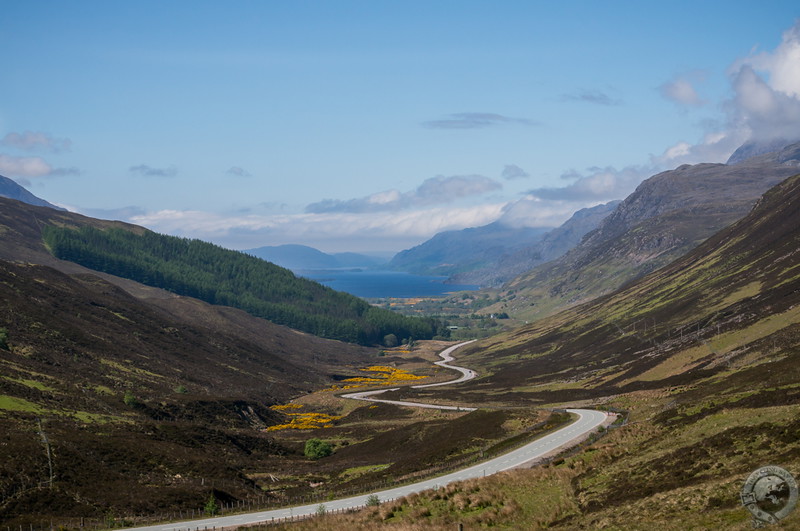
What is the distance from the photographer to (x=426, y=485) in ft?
182

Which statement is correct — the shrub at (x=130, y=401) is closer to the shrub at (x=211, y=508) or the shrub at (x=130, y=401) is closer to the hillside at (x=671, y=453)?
the shrub at (x=211, y=508)

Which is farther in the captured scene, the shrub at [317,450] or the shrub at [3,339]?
the shrub at [3,339]

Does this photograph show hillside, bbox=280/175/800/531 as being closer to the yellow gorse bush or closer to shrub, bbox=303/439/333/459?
the yellow gorse bush

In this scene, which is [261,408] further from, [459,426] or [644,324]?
[644,324]

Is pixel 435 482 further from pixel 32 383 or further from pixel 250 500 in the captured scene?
pixel 32 383

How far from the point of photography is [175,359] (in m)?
154

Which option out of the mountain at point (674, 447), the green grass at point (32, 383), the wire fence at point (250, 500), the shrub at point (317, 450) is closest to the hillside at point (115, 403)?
the green grass at point (32, 383)

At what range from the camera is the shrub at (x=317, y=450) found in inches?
3654

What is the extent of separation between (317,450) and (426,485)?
4071cm

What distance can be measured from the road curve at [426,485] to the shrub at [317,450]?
34.4 metres

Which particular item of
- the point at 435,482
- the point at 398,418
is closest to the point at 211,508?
the point at 435,482

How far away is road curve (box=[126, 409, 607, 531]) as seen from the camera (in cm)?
4747

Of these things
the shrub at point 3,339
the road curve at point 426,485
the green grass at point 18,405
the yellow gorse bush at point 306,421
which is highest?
the shrub at point 3,339

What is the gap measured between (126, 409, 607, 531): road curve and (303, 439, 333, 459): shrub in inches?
1356
